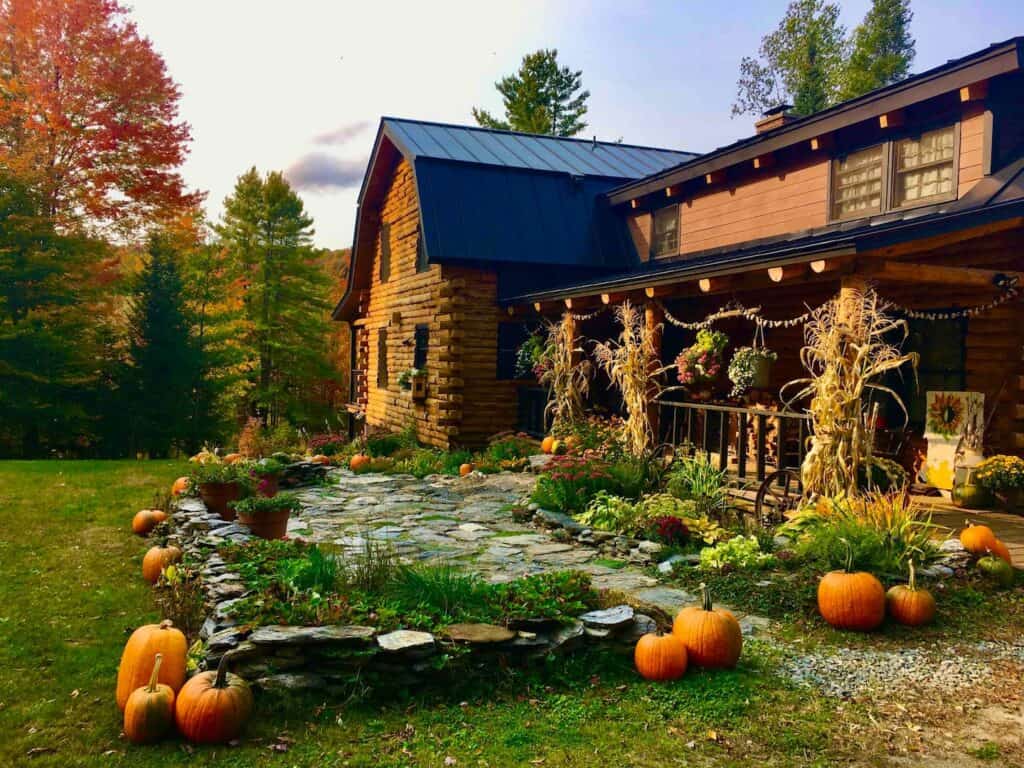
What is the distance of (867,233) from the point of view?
6.95 m

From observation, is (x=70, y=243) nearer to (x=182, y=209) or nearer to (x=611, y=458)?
(x=182, y=209)

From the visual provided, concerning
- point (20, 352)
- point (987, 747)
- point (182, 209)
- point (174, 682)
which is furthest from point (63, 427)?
point (987, 747)

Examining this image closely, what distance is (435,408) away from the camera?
1401 cm

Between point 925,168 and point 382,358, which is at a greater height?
point 925,168

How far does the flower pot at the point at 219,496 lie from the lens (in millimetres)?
7973

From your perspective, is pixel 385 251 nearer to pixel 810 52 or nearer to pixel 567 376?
pixel 567 376

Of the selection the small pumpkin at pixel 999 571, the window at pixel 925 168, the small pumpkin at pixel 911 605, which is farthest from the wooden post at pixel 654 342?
the small pumpkin at pixel 911 605

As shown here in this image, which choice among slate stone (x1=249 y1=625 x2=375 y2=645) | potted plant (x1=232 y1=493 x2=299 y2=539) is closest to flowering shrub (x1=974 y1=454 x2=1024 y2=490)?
slate stone (x1=249 y1=625 x2=375 y2=645)

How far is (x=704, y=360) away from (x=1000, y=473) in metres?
3.40

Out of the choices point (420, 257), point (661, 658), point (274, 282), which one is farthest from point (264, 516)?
point (274, 282)

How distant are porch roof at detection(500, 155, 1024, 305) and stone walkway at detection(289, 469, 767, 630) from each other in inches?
131

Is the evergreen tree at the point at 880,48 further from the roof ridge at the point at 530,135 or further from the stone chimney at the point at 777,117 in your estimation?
the stone chimney at the point at 777,117

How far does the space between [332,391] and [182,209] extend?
13011mm

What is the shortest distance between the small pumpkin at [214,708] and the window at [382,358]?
574 inches
